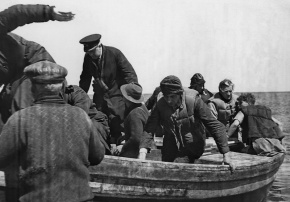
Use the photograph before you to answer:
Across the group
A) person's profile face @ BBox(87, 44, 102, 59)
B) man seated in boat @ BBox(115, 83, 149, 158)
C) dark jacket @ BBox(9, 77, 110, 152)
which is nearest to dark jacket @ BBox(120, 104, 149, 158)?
man seated in boat @ BBox(115, 83, 149, 158)

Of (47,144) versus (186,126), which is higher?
(47,144)

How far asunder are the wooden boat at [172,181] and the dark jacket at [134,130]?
740 mm

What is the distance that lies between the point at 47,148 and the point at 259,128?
525 cm

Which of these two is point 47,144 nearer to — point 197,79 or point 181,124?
point 181,124

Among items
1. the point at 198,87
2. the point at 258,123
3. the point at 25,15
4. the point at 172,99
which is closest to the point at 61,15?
the point at 25,15

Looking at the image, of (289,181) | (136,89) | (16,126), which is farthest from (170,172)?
(289,181)

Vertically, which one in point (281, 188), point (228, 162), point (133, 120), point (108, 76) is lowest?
point (281, 188)

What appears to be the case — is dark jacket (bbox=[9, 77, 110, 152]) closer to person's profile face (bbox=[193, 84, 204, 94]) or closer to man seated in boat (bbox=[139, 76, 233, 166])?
man seated in boat (bbox=[139, 76, 233, 166])

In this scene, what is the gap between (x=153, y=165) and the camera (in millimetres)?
4965

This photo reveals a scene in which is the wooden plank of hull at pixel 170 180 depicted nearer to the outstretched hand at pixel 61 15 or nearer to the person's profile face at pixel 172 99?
the person's profile face at pixel 172 99

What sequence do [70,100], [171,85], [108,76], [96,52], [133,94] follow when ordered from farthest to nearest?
Answer: [108,76] → [96,52] → [133,94] → [171,85] → [70,100]

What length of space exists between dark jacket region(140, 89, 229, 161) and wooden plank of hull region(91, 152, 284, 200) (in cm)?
39

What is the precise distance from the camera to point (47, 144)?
2.79 m

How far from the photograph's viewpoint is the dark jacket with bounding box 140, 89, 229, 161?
17.4ft
